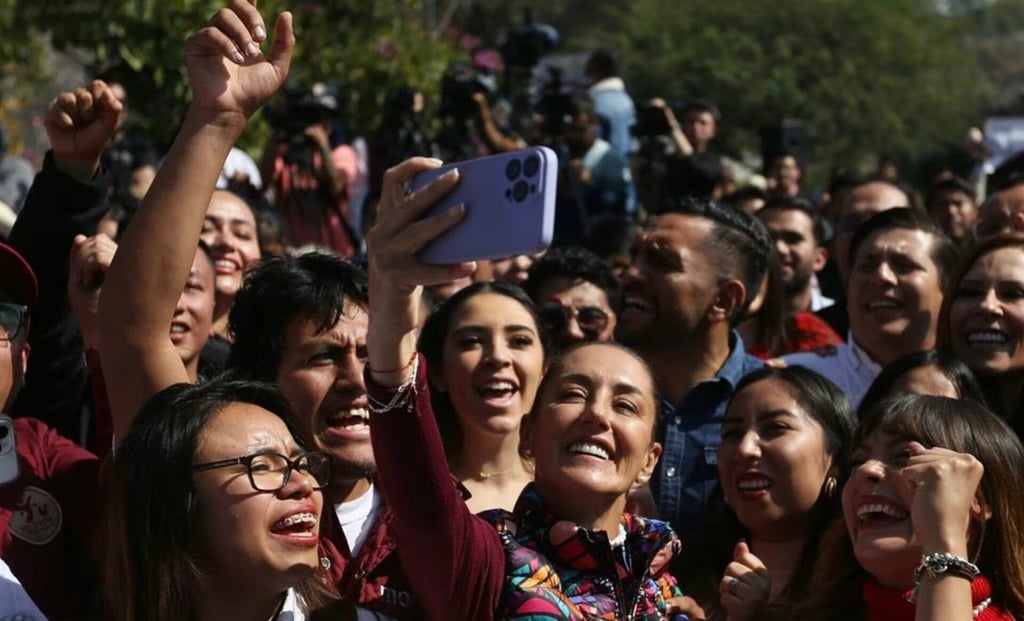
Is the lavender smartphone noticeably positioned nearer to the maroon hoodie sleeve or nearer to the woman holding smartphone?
the woman holding smartphone

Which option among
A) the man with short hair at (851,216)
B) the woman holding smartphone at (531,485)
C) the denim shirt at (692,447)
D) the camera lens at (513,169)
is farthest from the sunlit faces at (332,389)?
the man with short hair at (851,216)

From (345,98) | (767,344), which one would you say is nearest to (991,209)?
(767,344)

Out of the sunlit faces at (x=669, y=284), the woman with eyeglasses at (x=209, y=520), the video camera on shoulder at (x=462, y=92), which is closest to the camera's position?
the woman with eyeglasses at (x=209, y=520)

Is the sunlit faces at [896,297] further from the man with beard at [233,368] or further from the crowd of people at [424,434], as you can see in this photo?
the man with beard at [233,368]

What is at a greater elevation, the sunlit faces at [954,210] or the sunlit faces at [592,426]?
the sunlit faces at [954,210]

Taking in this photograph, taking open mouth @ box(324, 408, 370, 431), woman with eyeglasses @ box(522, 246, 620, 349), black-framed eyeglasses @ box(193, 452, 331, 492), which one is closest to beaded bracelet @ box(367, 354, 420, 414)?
black-framed eyeglasses @ box(193, 452, 331, 492)

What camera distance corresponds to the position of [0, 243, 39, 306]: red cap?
3512mm

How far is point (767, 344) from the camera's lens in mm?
6031

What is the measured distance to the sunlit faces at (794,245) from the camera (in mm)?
7223

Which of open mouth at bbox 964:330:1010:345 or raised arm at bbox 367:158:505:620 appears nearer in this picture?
raised arm at bbox 367:158:505:620

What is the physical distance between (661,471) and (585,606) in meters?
1.32

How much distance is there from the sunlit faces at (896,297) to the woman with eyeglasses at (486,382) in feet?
5.07

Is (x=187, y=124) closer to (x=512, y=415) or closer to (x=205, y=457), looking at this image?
(x=205, y=457)

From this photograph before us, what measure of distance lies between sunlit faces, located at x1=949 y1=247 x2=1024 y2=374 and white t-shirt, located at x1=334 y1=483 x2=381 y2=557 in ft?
6.73
